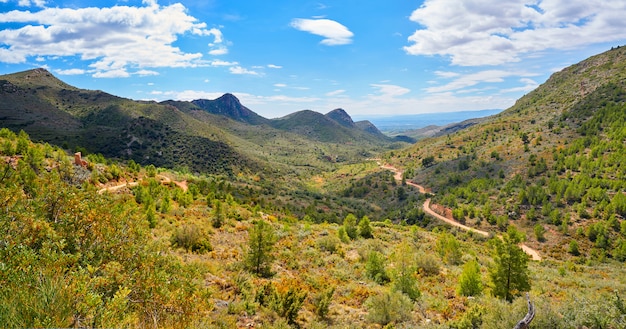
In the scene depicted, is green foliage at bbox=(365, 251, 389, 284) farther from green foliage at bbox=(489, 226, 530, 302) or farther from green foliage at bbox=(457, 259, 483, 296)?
green foliage at bbox=(489, 226, 530, 302)

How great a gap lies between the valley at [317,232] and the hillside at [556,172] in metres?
0.38

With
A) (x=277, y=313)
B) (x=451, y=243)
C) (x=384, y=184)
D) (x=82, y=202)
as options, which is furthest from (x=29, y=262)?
(x=384, y=184)

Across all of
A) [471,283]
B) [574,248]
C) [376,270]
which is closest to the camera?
[471,283]

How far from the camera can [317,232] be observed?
30.3 meters

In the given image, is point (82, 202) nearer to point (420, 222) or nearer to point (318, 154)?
point (420, 222)

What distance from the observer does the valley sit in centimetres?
618

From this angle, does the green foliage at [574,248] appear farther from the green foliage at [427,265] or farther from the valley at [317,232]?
the green foliage at [427,265]

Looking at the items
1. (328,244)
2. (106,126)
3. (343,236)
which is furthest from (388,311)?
(106,126)

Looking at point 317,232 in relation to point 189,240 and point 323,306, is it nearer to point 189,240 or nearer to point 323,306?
point 189,240

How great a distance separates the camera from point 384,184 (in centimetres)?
9719

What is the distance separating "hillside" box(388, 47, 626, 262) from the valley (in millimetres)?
380

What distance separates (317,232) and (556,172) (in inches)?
2434

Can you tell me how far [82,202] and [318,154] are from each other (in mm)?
184144

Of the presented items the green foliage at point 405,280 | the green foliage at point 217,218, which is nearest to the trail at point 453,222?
the green foliage at point 405,280
